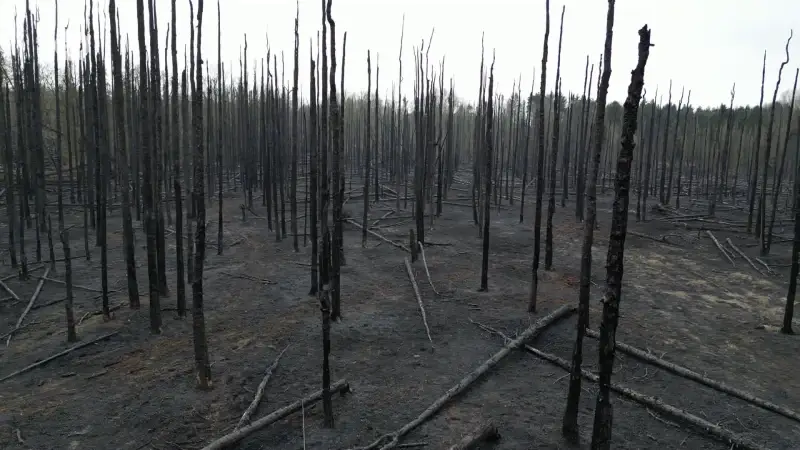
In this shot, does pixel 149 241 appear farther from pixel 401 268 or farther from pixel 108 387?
pixel 401 268

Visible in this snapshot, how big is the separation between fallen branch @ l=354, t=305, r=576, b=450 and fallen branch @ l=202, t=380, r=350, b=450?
0.76 m

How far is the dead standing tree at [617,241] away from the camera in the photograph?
2.78m

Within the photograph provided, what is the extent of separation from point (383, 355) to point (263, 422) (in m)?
2.01

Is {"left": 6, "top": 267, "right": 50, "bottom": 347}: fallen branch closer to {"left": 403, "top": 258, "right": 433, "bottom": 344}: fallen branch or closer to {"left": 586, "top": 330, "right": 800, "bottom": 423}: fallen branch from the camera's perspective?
{"left": 403, "top": 258, "right": 433, "bottom": 344}: fallen branch

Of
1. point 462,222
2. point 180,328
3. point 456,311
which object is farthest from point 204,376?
point 462,222

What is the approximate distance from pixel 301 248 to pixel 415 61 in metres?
5.71

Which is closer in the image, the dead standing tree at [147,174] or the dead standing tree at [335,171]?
the dead standing tree at [335,171]

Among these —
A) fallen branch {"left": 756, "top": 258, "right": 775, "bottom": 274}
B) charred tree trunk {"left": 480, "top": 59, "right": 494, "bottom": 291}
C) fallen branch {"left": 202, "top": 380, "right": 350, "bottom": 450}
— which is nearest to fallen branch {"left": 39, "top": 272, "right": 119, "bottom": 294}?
fallen branch {"left": 202, "top": 380, "right": 350, "bottom": 450}

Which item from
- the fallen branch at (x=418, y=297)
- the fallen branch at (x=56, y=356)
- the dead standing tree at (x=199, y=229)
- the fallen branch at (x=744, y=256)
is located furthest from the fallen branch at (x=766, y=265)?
the fallen branch at (x=56, y=356)

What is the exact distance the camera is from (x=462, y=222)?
45.2ft

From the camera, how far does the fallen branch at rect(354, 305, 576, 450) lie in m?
3.86

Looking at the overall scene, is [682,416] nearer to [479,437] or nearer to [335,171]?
[479,437]

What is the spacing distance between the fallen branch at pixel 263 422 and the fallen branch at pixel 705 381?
3.39 metres

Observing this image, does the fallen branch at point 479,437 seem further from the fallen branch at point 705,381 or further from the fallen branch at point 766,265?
the fallen branch at point 766,265
